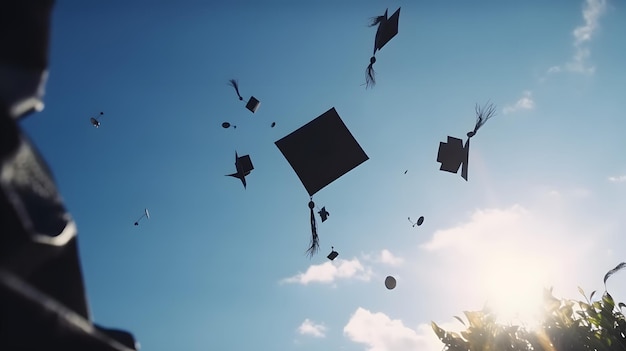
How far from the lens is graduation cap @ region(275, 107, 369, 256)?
3994 millimetres

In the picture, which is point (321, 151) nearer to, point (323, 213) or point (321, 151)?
point (321, 151)

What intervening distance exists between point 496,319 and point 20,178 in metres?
4.25

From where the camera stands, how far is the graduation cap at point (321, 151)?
3994mm

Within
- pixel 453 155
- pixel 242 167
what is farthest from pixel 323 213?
pixel 453 155

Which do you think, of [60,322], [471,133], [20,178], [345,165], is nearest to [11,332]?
[60,322]

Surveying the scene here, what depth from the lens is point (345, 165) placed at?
407 cm

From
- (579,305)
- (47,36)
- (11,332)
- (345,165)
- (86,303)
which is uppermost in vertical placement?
(345,165)

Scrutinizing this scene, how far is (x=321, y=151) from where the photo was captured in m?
3.99

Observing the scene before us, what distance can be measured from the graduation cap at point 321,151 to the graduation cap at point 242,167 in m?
2.07

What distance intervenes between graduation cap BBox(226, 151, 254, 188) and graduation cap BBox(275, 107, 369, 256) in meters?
2.07

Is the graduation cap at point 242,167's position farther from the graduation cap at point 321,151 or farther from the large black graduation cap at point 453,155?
the large black graduation cap at point 453,155

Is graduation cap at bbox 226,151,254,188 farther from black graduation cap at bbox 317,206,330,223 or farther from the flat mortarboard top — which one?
the flat mortarboard top

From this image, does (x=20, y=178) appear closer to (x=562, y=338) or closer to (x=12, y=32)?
(x=12, y=32)

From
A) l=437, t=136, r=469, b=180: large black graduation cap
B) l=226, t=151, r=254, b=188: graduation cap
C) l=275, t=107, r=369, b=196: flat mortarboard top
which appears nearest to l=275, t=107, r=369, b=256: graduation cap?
l=275, t=107, r=369, b=196: flat mortarboard top
